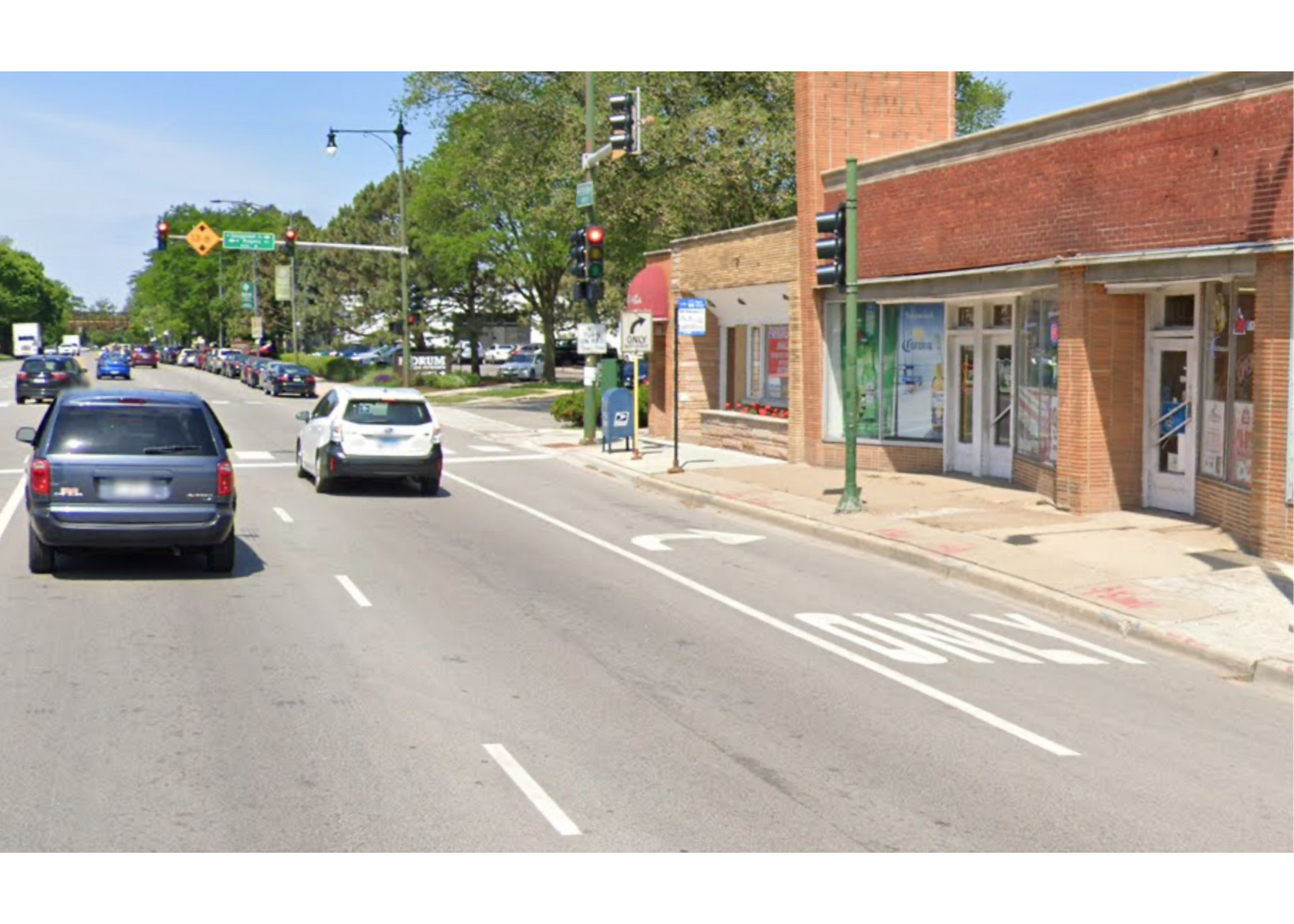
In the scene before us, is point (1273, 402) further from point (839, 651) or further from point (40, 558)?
point (40, 558)

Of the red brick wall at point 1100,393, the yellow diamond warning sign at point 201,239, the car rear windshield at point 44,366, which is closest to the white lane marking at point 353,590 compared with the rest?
the red brick wall at point 1100,393

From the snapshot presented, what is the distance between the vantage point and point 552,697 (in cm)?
938

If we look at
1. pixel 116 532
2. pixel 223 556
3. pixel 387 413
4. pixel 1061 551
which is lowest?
pixel 1061 551

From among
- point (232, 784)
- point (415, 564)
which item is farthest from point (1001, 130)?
point (232, 784)

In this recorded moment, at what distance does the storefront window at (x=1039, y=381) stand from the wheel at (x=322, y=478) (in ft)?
33.6

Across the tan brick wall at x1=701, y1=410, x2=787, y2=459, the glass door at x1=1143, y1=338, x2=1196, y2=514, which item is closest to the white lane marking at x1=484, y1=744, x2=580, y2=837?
the glass door at x1=1143, y1=338, x2=1196, y2=514

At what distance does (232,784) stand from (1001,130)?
15705 mm

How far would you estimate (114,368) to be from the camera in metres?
68.0

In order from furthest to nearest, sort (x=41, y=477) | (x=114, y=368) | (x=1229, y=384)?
(x=114, y=368), (x=1229, y=384), (x=41, y=477)

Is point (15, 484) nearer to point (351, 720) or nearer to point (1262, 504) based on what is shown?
point (351, 720)

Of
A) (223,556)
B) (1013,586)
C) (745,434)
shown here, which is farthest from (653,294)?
(223,556)

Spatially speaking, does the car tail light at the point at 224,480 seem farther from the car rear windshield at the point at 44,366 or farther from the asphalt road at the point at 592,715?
the car rear windshield at the point at 44,366

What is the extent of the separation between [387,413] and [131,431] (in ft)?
25.9

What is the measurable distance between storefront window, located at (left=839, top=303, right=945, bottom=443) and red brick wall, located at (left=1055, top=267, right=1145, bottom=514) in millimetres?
5260
